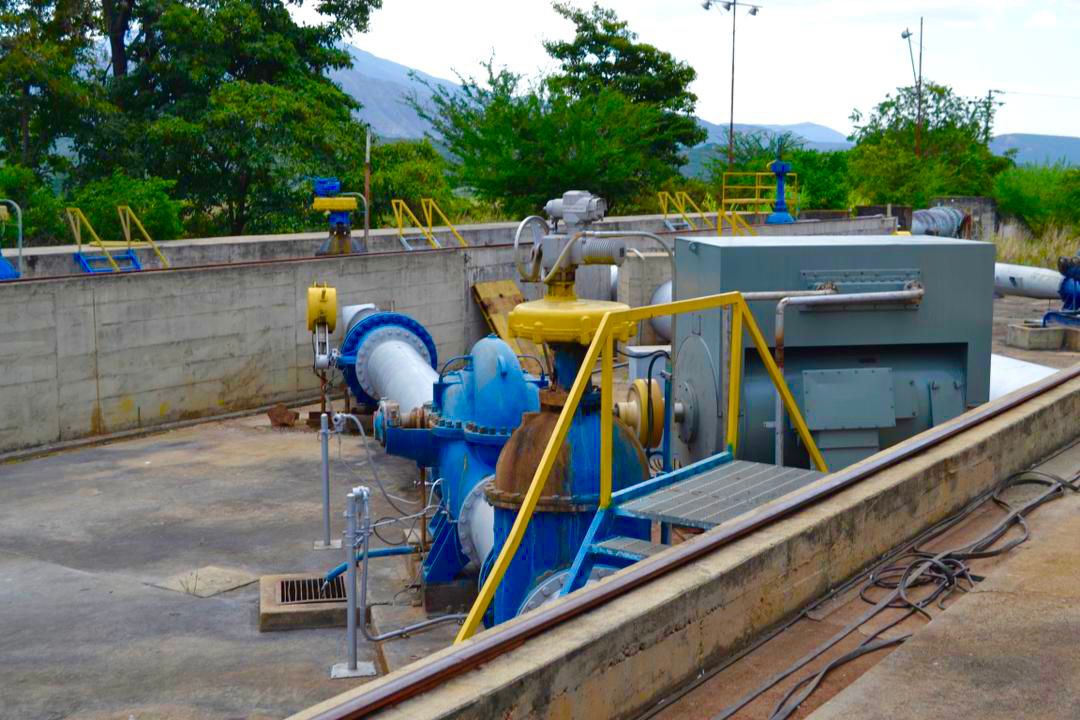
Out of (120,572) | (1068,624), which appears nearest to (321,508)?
(120,572)

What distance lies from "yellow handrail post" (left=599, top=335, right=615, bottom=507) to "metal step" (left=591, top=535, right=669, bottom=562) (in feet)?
0.71

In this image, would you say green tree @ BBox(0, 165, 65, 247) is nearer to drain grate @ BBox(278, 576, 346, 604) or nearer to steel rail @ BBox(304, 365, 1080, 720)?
drain grate @ BBox(278, 576, 346, 604)

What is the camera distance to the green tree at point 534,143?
3394cm

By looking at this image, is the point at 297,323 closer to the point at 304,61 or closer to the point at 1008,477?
the point at 1008,477

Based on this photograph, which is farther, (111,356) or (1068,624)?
(111,356)

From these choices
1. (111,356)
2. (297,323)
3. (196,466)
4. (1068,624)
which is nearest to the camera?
(1068,624)

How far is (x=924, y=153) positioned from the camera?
57.8 m

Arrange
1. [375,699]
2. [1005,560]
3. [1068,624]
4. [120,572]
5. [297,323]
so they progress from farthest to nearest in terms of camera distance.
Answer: [297,323] < [120,572] < [1005,560] < [1068,624] < [375,699]

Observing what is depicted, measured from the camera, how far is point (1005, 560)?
595cm

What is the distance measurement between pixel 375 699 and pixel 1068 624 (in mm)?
2983

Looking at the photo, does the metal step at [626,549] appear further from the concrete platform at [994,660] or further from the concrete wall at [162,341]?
the concrete wall at [162,341]

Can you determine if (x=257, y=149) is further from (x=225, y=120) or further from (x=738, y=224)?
(x=738, y=224)

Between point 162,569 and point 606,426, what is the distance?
18.3 feet

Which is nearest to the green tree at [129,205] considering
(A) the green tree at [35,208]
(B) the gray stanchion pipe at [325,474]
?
(A) the green tree at [35,208]
